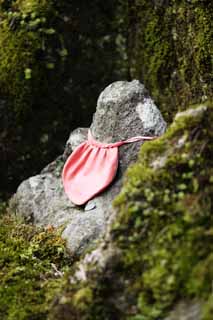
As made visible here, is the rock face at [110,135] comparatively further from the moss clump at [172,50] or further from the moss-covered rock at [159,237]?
the moss-covered rock at [159,237]

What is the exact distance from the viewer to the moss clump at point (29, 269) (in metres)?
2.58

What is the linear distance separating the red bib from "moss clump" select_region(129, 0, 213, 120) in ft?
2.78

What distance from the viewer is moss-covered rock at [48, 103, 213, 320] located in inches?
83.6

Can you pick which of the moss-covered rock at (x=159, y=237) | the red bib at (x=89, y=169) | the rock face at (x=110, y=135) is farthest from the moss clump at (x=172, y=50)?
the moss-covered rock at (x=159, y=237)

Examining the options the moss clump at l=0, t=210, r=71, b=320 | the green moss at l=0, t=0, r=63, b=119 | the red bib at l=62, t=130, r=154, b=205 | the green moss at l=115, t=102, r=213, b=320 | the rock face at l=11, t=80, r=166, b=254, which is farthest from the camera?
the green moss at l=0, t=0, r=63, b=119

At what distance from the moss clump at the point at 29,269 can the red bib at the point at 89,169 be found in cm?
32

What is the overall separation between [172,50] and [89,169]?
4.26 feet

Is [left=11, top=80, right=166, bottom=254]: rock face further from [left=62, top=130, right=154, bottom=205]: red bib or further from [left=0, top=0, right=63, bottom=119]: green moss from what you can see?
[left=0, top=0, right=63, bottom=119]: green moss

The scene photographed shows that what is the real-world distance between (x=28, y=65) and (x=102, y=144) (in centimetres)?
120

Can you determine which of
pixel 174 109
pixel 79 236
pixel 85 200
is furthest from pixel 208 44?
pixel 79 236

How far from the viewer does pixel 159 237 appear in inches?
88.1

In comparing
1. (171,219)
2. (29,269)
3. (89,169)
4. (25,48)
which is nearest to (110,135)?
(89,169)

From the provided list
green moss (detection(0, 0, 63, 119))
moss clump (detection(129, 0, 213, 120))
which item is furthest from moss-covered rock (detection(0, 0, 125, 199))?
moss clump (detection(129, 0, 213, 120))

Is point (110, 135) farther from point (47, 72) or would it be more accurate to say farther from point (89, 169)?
point (47, 72)
